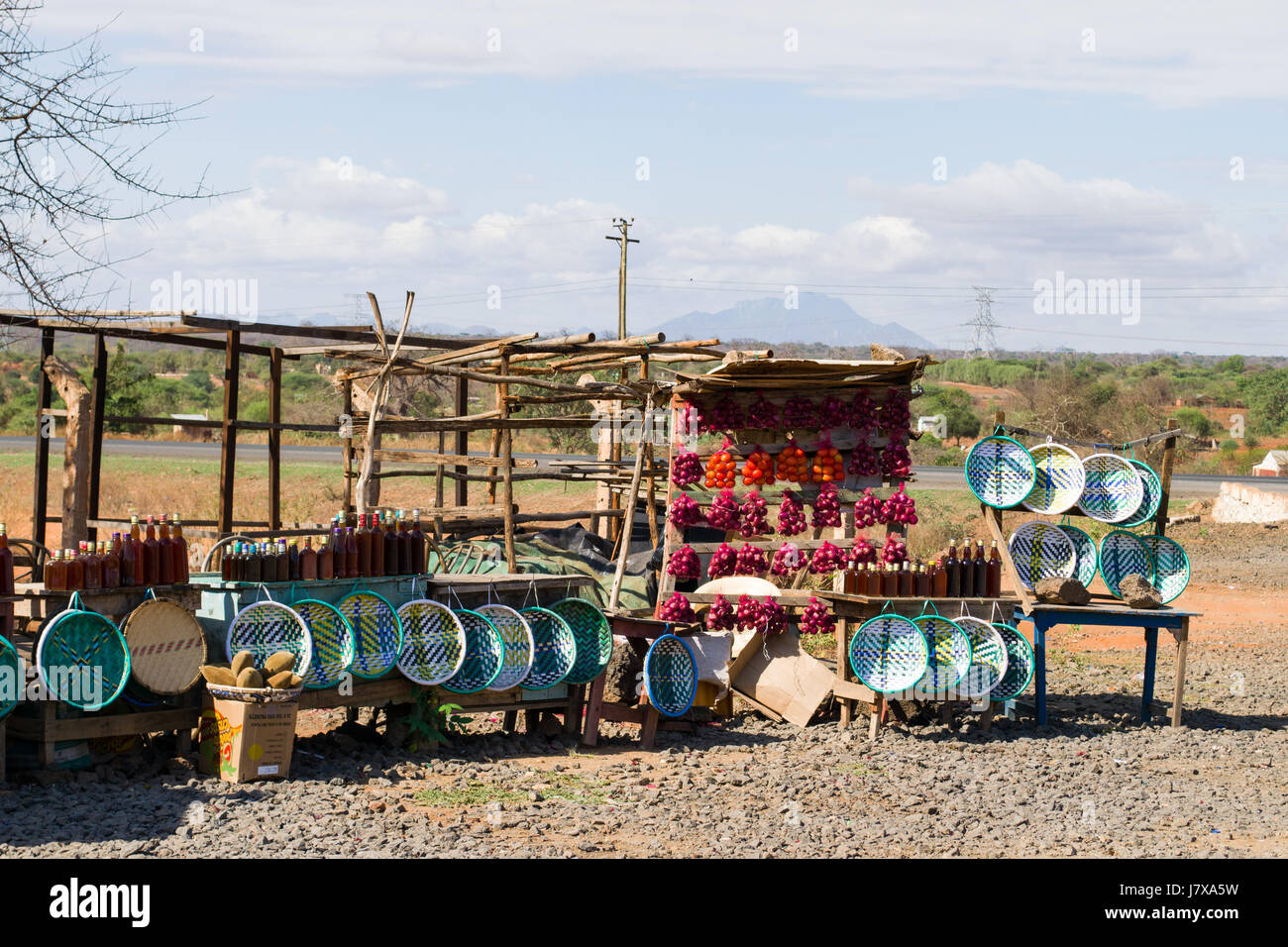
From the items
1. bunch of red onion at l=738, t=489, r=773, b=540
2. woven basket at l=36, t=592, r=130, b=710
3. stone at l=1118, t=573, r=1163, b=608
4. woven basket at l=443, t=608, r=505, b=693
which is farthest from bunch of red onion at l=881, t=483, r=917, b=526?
woven basket at l=36, t=592, r=130, b=710

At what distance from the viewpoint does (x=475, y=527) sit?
1366 cm

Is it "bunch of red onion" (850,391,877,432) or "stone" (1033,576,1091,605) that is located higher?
"bunch of red onion" (850,391,877,432)

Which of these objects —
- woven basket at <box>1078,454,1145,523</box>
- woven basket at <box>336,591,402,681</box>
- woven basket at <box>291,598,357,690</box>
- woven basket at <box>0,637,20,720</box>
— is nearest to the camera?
woven basket at <box>0,637,20,720</box>

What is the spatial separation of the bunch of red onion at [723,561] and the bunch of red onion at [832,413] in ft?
3.82

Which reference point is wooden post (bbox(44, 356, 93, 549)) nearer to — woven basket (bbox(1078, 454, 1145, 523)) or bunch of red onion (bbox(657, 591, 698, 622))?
bunch of red onion (bbox(657, 591, 698, 622))

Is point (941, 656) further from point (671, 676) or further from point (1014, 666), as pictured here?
point (671, 676)

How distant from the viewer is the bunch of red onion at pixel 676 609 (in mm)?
9133

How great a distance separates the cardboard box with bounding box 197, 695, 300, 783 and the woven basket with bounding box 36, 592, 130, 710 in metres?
0.52

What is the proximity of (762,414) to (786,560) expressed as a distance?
110 cm

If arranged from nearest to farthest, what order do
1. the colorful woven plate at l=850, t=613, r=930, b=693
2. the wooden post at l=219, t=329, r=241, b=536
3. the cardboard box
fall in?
the cardboard box → the colorful woven plate at l=850, t=613, r=930, b=693 → the wooden post at l=219, t=329, r=241, b=536

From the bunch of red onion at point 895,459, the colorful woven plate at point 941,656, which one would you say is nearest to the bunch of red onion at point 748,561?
the bunch of red onion at point 895,459

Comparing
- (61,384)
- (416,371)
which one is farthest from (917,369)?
(61,384)

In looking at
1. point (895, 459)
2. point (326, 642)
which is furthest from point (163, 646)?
point (895, 459)

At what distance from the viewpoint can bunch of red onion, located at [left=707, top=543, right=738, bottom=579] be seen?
31.5 ft
